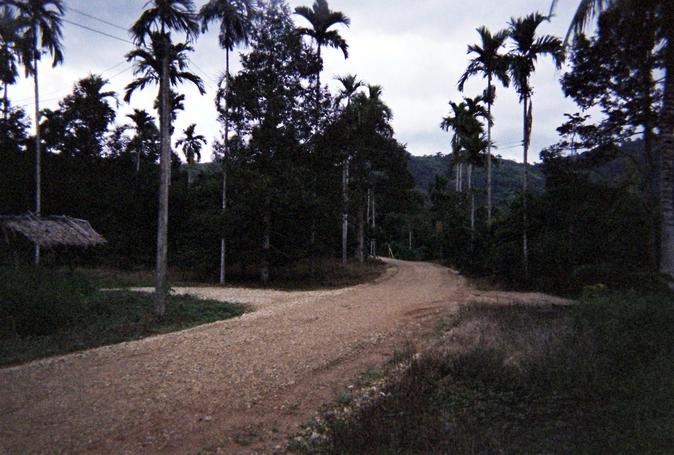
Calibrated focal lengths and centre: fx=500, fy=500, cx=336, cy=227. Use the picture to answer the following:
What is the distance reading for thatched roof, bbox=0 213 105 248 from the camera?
21375 millimetres

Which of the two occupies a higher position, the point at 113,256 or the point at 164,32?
the point at 164,32

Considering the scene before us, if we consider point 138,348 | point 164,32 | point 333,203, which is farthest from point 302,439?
point 333,203

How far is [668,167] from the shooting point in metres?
12.3

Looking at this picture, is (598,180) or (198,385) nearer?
(198,385)

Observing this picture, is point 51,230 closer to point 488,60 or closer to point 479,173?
point 488,60

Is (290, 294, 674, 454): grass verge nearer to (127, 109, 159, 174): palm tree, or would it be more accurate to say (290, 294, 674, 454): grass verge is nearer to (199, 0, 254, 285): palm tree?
(199, 0, 254, 285): palm tree

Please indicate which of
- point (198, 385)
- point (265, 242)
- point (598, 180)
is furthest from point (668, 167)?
point (265, 242)

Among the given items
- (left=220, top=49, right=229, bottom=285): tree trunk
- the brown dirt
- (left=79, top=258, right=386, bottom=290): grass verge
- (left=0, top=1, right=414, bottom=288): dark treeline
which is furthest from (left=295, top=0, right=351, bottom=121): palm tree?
the brown dirt

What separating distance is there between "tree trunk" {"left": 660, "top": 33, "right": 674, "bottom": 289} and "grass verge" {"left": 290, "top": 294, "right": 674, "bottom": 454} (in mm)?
3548

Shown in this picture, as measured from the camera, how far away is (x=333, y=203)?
75.7ft

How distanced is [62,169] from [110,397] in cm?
3235

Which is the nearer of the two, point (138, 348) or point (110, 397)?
point (110, 397)

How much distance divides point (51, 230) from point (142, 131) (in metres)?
23.4

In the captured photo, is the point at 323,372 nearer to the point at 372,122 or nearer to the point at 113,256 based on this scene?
the point at 372,122
